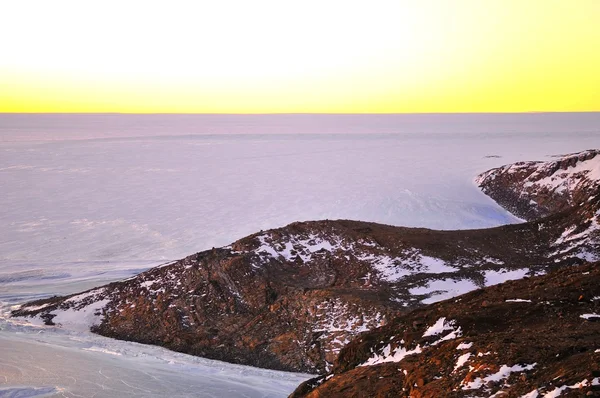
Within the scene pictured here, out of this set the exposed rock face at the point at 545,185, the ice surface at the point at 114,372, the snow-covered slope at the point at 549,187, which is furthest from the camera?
the exposed rock face at the point at 545,185

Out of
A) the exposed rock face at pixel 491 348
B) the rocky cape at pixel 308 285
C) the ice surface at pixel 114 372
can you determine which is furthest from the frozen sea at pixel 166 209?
the exposed rock face at pixel 491 348

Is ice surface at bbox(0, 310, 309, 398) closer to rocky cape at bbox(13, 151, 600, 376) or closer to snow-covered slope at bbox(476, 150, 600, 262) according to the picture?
rocky cape at bbox(13, 151, 600, 376)

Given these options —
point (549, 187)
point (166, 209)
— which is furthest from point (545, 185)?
point (166, 209)

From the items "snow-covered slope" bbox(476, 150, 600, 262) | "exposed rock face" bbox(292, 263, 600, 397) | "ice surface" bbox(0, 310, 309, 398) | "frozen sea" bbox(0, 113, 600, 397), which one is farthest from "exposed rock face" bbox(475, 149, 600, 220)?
"exposed rock face" bbox(292, 263, 600, 397)

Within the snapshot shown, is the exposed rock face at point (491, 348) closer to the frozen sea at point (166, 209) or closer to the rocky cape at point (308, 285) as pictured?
the frozen sea at point (166, 209)

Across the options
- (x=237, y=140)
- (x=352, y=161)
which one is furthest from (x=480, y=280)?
(x=237, y=140)

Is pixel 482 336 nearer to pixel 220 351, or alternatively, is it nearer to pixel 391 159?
pixel 220 351
